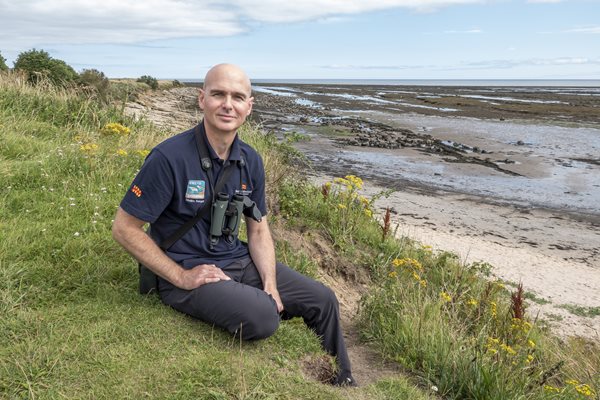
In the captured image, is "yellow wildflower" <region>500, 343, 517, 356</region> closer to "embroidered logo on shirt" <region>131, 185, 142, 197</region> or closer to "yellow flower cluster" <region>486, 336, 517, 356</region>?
"yellow flower cluster" <region>486, 336, 517, 356</region>

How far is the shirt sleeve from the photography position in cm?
362

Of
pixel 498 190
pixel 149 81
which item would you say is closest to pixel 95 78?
pixel 498 190

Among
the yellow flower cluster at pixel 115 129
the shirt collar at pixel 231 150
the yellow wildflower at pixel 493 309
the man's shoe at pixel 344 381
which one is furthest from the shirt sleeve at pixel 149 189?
the yellow flower cluster at pixel 115 129

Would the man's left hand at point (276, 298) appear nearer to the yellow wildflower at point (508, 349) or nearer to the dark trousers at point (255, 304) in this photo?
the dark trousers at point (255, 304)

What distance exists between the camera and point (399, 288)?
5.89 m

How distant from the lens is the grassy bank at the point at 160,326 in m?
3.38

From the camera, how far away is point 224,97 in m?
3.77

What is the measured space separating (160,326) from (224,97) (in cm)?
169

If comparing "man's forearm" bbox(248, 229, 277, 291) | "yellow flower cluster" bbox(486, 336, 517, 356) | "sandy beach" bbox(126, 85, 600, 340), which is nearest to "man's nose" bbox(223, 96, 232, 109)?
"man's forearm" bbox(248, 229, 277, 291)

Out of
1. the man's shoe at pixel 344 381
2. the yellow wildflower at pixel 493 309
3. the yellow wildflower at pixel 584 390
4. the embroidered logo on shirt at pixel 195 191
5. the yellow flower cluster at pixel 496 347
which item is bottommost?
the yellow wildflower at pixel 493 309

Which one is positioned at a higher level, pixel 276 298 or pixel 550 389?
pixel 276 298

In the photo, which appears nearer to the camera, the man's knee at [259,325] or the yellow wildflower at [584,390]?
the man's knee at [259,325]

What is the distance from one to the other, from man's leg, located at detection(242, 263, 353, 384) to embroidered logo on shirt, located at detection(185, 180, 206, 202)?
29.0 inches

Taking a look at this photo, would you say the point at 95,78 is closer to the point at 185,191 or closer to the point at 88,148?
the point at 88,148
